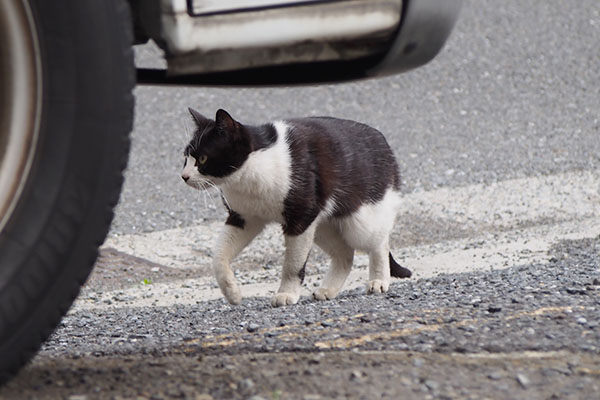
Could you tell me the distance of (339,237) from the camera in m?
5.54

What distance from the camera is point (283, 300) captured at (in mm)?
5070

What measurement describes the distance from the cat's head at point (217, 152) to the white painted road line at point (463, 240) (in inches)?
44.8

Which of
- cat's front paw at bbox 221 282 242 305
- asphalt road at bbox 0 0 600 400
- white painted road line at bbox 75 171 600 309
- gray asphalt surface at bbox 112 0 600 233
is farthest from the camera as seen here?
gray asphalt surface at bbox 112 0 600 233

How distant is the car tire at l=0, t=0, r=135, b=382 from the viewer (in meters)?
2.65

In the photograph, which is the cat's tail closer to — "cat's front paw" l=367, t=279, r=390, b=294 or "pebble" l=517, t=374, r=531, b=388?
"cat's front paw" l=367, t=279, r=390, b=294

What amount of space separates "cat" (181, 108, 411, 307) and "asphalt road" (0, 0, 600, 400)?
18 cm

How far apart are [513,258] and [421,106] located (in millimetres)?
5772

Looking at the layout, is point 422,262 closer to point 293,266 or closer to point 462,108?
point 293,266

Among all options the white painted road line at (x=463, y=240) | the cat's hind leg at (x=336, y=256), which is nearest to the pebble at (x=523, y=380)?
the cat's hind leg at (x=336, y=256)

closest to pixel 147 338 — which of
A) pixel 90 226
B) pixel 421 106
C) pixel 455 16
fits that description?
pixel 90 226

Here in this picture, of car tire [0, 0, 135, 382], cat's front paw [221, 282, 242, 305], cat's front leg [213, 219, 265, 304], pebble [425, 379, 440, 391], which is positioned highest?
car tire [0, 0, 135, 382]

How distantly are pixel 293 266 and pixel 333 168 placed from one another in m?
0.56

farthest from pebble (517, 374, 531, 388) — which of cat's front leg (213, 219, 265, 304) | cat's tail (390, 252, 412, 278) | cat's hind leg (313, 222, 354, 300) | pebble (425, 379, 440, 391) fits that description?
cat's tail (390, 252, 412, 278)

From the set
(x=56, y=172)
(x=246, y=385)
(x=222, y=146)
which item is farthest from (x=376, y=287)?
(x=56, y=172)
